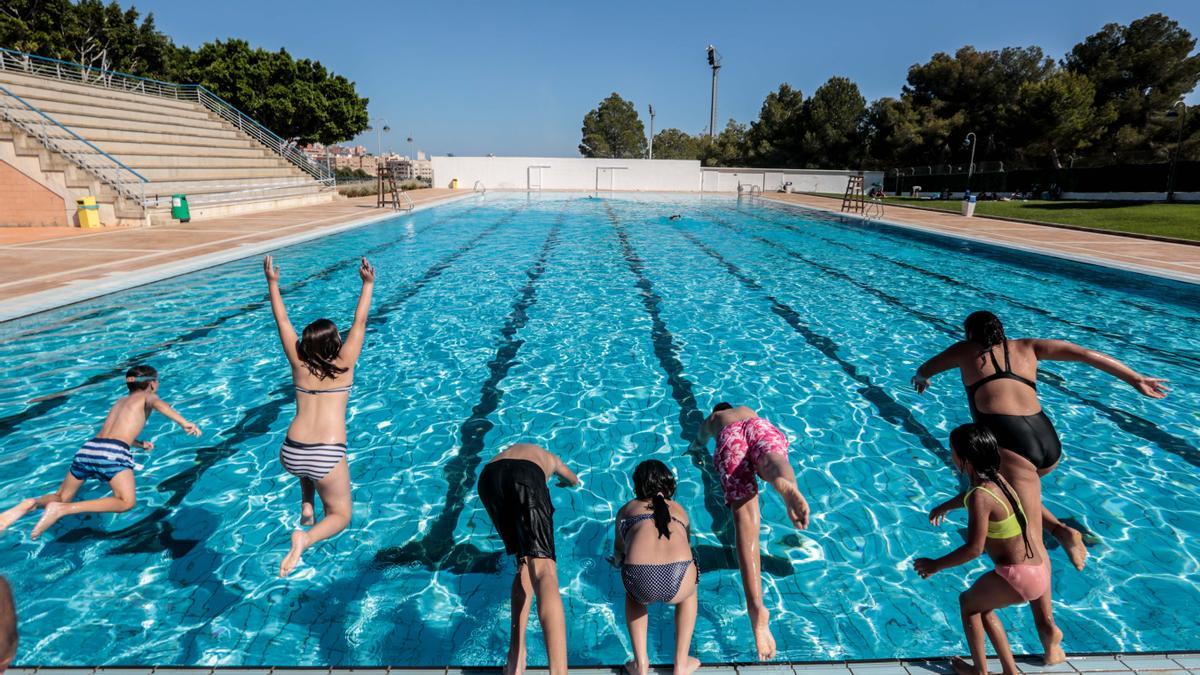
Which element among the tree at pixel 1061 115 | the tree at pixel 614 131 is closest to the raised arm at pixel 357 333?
the tree at pixel 1061 115

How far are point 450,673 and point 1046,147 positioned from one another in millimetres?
52870

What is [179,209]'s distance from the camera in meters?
17.5

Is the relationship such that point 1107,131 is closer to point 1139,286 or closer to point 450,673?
point 1139,286

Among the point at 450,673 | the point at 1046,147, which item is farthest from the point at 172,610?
the point at 1046,147

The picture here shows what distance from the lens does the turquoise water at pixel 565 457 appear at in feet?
10.9

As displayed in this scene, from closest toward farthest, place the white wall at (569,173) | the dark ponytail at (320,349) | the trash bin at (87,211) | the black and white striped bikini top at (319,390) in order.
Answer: the dark ponytail at (320,349) < the black and white striped bikini top at (319,390) < the trash bin at (87,211) < the white wall at (569,173)

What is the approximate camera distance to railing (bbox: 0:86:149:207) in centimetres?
1675

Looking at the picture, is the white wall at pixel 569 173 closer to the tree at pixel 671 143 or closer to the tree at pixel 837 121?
the tree at pixel 837 121

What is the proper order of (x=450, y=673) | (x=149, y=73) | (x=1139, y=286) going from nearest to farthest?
(x=450, y=673) → (x=1139, y=286) → (x=149, y=73)

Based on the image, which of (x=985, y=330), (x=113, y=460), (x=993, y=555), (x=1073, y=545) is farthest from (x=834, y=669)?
(x=113, y=460)

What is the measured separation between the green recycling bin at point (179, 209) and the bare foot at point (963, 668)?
20603mm

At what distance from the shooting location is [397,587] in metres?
3.62

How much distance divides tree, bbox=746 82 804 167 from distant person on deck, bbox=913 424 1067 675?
206 ft

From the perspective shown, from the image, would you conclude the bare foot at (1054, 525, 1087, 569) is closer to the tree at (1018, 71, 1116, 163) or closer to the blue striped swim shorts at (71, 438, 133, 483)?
the blue striped swim shorts at (71, 438, 133, 483)
